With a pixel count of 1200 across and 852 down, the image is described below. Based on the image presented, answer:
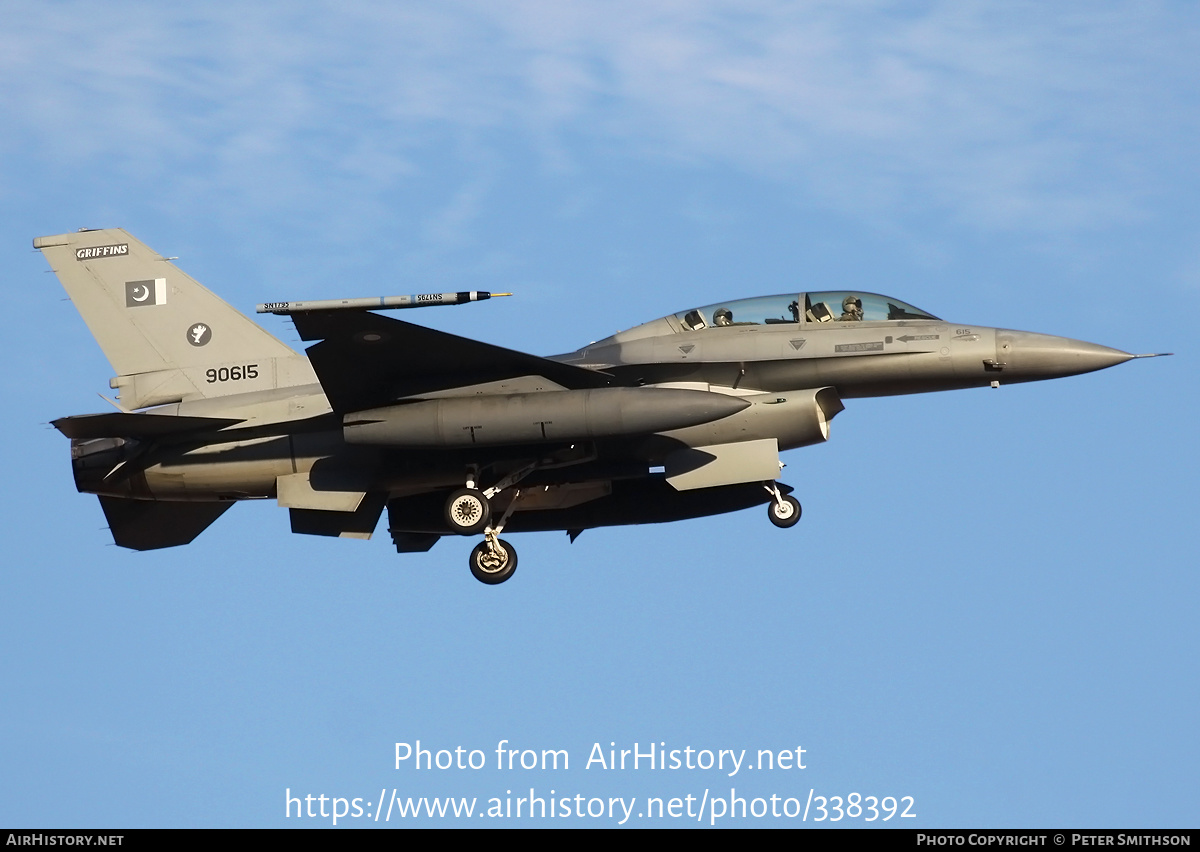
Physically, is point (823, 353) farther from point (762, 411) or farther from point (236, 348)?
point (236, 348)

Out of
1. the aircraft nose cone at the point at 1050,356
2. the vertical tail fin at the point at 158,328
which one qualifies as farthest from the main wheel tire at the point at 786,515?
the vertical tail fin at the point at 158,328

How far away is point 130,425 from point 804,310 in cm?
795

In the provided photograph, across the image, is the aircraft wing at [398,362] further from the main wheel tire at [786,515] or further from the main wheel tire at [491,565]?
the main wheel tire at [786,515]

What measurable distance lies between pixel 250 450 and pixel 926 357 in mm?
8014

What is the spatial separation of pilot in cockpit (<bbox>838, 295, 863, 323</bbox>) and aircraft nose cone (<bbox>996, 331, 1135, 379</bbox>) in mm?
1614

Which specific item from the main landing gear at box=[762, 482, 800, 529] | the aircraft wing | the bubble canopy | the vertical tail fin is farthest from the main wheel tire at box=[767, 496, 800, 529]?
the vertical tail fin

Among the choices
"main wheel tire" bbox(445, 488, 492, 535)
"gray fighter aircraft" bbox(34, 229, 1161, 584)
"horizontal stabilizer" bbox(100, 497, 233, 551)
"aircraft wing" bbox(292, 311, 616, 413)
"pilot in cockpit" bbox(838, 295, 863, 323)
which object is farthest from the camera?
"horizontal stabilizer" bbox(100, 497, 233, 551)

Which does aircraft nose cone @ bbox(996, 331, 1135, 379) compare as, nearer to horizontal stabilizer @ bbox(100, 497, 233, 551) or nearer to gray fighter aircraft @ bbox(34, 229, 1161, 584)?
gray fighter aircraft @ bbox(34, 229, 1161, 584)

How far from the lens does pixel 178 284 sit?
2153 centimetres

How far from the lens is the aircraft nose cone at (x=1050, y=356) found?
62.7 ft

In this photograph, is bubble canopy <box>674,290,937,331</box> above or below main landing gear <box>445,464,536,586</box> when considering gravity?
above

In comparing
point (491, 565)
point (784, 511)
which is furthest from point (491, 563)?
point (784, 511)

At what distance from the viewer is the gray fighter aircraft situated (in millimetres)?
18469
